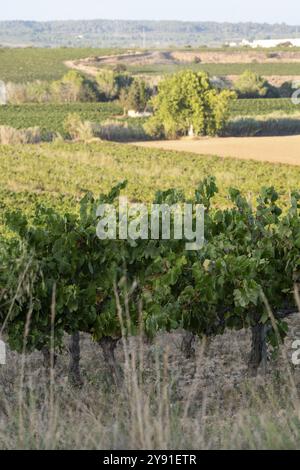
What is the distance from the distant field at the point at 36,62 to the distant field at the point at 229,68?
465 inches

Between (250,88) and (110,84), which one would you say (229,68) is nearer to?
(250,88)

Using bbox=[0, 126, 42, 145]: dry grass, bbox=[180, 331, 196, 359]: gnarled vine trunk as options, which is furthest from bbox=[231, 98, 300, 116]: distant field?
bbox=[180, 331, 196, 359]: gnarled vine trunk

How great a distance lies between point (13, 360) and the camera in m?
10.5

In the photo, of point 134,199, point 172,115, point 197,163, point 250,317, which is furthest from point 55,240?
point 172,115

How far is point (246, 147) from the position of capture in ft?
177

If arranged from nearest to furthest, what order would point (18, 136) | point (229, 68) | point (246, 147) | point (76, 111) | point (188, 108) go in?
1. point (18, 136)
2. point (246, 147)
3. point (188, 108)
4. point (76, 111)
5. point (229, 68)

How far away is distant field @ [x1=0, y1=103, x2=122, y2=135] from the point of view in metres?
66.3

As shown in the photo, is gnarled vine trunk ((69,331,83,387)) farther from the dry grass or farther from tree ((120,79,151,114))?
tree ((120,79,151,114))

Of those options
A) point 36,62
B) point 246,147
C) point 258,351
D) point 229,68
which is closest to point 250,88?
point 229,68

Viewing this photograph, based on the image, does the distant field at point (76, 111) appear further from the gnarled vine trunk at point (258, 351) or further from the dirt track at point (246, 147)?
the gnarled vine trunk at point (258, 351)

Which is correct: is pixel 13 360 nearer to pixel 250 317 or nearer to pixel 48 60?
pixel 250 317

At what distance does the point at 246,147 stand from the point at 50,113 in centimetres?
2585

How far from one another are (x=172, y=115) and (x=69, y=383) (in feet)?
177

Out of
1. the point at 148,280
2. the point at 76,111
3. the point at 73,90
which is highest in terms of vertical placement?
the point at 148,280
